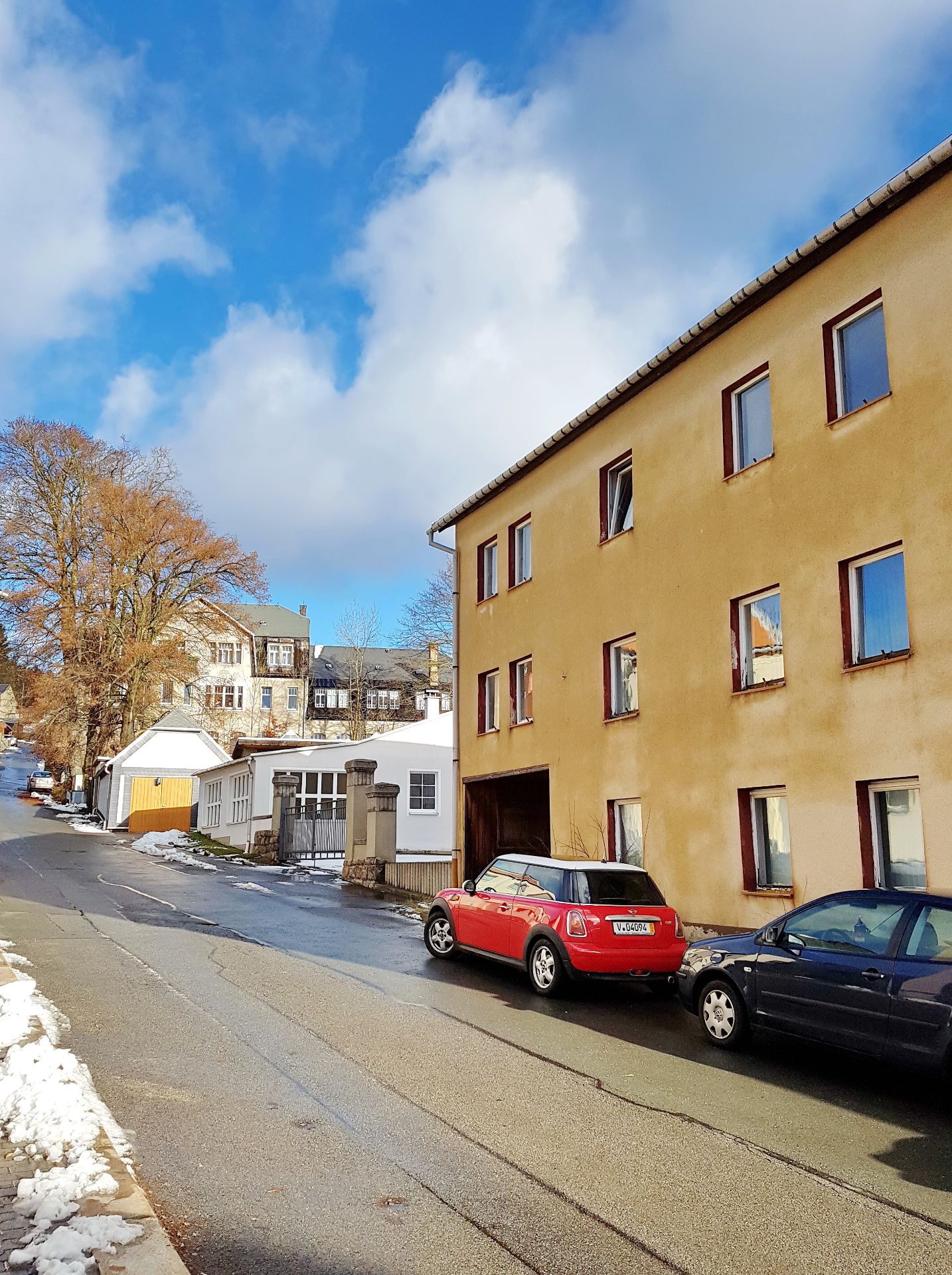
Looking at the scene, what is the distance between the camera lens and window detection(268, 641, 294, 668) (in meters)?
81.3

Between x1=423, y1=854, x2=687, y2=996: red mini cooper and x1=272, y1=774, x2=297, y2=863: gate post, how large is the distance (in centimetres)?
2084

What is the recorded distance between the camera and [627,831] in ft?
55.4

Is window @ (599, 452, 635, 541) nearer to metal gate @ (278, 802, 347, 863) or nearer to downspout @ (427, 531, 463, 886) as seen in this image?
downspout @ (427, 531, 463, 886)

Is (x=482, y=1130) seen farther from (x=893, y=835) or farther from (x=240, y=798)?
(x=240, y=798)

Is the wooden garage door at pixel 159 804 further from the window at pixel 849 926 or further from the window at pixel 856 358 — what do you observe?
the window at pixel 849 926

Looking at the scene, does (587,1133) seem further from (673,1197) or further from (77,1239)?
(77,1239)

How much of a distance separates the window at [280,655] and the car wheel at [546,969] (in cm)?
7116

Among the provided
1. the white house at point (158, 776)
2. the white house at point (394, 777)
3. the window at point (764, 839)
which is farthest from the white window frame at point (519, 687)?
the white house at point (158, 776)

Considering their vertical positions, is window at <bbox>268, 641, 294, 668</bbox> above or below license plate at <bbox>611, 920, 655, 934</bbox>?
above

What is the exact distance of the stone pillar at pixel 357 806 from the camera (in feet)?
87.1

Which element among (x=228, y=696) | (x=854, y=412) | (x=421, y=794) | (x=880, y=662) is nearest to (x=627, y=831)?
(x=880, y=662)

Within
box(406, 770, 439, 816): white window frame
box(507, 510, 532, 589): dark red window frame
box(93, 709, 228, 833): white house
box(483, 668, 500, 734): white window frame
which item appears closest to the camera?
box(507, 510, 532, 589): dark red window frame

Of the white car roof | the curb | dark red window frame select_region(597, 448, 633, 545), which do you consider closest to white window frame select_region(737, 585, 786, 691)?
the white car roof

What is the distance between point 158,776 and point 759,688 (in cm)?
4033
